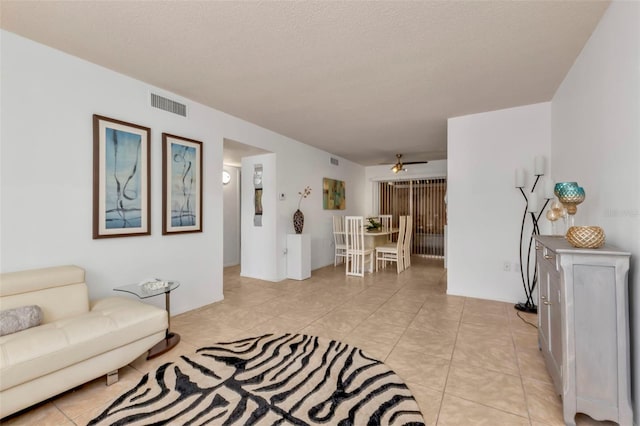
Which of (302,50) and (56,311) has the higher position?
(302,50)

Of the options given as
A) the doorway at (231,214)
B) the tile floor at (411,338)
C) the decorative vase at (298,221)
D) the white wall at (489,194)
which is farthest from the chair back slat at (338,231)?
the white wall at (489,194)

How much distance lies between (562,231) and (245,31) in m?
3.78

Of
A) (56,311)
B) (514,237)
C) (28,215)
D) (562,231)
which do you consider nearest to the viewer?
(56,311)

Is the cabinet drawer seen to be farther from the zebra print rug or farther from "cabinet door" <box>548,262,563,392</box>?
the zebra print rug

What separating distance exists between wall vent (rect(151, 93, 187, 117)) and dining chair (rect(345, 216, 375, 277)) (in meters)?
3.28

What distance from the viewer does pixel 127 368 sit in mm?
2221

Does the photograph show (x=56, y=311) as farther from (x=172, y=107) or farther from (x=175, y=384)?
(x=172, y=107)

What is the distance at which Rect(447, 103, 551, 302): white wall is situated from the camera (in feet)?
12.0

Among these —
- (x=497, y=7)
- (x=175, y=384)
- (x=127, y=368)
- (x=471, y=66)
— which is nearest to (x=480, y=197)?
(x=471, y=66)

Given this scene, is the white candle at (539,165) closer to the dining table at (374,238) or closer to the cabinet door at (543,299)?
the cabinet door at (543,299)

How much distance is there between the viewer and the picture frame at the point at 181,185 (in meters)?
Answer: 3.19

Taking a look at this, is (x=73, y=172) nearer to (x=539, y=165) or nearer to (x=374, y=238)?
(x=539, y=165)

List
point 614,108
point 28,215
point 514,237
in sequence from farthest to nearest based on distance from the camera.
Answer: point 514,237 < point 28,215 < point 614,108

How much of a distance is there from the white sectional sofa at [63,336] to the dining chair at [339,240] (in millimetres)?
4250
